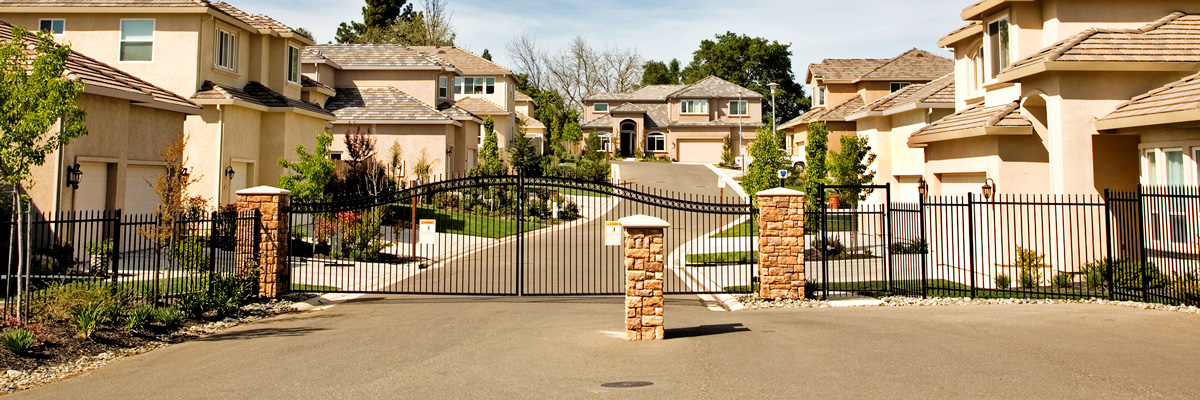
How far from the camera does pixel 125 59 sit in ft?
77.1

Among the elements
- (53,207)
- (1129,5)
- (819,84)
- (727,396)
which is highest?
(819,84)

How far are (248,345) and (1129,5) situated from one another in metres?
18.6

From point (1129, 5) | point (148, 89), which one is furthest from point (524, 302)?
point (1129, 5)

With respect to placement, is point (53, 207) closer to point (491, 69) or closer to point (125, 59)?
point (125, 59)

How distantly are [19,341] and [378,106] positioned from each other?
93.9 feet

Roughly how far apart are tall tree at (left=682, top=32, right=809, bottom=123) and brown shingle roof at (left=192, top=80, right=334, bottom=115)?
64.9 m

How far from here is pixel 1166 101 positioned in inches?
561

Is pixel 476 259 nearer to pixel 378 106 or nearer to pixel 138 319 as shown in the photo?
pixel 138 319

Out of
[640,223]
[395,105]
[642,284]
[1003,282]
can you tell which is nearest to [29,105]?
[640,223]

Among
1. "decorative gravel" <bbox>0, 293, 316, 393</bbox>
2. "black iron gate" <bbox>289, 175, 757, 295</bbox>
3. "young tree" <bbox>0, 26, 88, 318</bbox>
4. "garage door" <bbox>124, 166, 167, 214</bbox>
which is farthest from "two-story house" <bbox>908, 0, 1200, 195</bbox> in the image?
"garage door" <bbox>124, 166, 167, 214</bbox>

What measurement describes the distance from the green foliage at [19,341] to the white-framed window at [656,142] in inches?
2471

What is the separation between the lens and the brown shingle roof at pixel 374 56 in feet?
131

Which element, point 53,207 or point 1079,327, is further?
point 53,207

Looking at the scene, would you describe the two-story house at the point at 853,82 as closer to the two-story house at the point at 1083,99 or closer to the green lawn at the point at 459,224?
the green lawn at the point at 459,224
